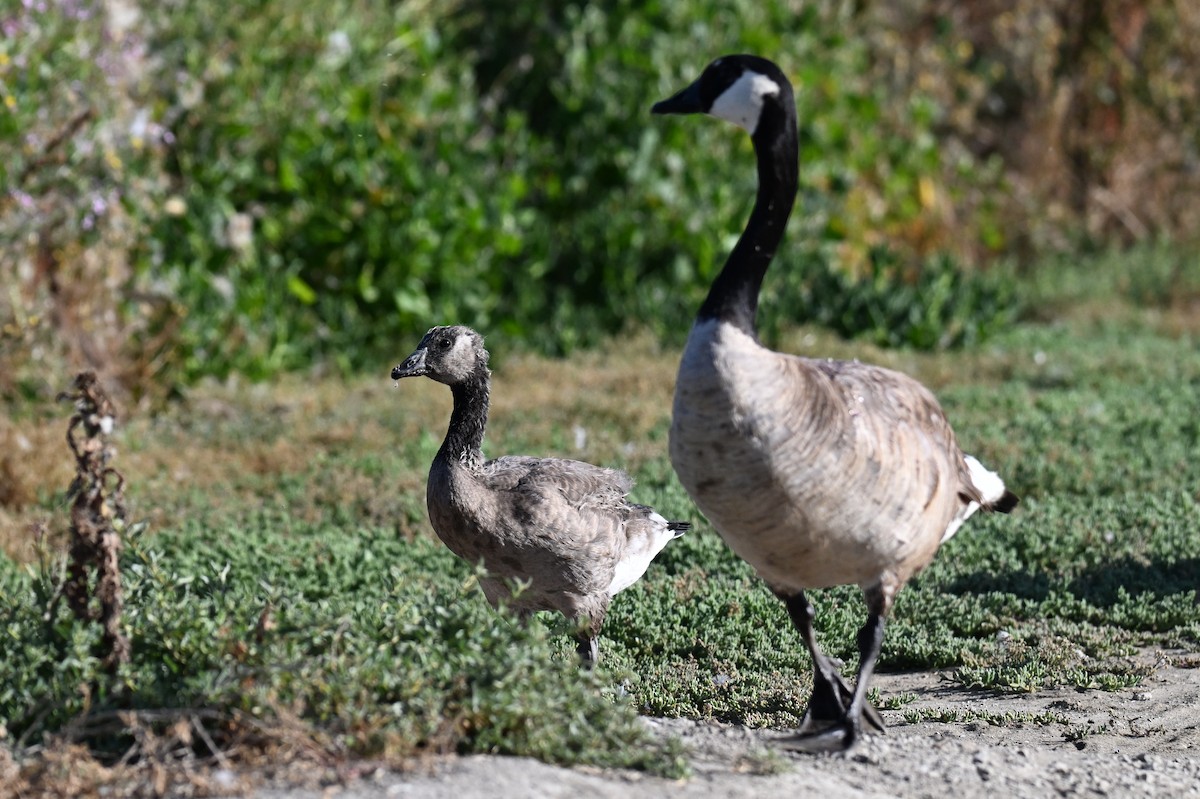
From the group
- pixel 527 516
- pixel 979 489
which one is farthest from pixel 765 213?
pixel 527 516

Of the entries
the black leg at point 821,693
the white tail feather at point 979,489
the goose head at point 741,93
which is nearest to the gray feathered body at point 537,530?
the black leg at point 821,693

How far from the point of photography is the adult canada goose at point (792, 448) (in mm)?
4266

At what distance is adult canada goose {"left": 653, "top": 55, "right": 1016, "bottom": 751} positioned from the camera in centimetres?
427

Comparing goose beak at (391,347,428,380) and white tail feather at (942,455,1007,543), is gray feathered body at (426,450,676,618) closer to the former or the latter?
goose beak at (391,347,428,380)

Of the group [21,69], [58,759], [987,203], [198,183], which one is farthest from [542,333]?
[58,759]

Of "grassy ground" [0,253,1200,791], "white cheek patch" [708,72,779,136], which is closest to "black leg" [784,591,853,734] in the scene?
"grassy ground" [0,253,1200,791]

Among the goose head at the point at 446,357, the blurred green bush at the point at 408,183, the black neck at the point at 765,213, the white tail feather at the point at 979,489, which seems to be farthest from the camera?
the blurred green bush at the point at 408,183

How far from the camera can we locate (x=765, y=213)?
4.59 m

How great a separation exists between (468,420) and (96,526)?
1.75 meters

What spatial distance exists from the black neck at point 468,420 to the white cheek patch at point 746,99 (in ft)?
5.22

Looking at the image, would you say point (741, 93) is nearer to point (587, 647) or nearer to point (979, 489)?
point (979, 489)

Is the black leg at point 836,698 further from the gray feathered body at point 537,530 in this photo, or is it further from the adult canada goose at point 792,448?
the gray feathered body at point 537,530

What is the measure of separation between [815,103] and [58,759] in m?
9.37

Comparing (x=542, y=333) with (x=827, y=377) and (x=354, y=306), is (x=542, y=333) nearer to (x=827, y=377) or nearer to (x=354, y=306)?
(x=354, y=306)
